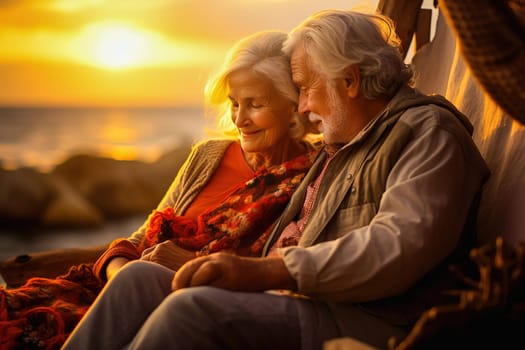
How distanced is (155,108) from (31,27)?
7.71 metres

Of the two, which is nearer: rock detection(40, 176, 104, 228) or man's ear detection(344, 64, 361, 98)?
man's ear detection(344, 64, 361, 98)

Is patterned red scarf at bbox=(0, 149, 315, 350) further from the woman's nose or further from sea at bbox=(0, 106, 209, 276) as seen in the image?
sea at bbox=(0, 106, 209, 276)

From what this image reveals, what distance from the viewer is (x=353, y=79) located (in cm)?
203

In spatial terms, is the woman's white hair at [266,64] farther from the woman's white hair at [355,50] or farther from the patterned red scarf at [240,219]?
the woman's white hair at [355,50]

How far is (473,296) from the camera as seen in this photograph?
1223 millimetres

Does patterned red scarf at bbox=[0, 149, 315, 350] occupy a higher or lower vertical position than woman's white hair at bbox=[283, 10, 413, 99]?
lower

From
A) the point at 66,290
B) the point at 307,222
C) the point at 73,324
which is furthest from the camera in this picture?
the point at 66,290

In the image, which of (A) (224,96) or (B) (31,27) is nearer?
(A) (224,96)

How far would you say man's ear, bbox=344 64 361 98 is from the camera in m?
2.02

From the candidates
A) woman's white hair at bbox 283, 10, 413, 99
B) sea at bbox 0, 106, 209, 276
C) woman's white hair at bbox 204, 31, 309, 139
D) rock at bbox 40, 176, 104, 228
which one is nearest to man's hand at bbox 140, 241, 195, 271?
woman's white hair at bbox 204, 31, 309, 139

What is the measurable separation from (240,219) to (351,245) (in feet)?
2.50

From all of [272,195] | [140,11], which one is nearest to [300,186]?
[272,195]

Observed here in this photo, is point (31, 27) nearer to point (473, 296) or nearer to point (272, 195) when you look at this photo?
point (272, 195)

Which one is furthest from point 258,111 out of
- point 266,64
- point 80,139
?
point 80,139
